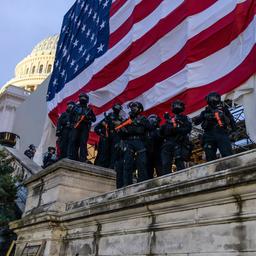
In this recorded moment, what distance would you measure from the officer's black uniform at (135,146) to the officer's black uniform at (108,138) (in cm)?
185

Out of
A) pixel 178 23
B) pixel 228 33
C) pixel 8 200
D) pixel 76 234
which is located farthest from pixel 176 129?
pixel 8 200

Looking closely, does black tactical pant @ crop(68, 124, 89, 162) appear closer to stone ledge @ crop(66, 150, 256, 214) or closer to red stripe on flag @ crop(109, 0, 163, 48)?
stone ledge @ crop(66, 150, 256, 214)

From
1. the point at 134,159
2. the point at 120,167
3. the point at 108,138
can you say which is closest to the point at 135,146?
the point at 134,159

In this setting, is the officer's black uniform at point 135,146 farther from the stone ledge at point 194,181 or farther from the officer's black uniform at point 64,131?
the officer's black uniform at point 64,131

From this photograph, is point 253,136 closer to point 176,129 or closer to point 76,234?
point 176,129

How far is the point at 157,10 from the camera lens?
11859mm

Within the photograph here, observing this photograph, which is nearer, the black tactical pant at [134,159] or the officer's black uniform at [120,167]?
the black tactical pant at [134,159]

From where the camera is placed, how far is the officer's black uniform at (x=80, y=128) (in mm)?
8547

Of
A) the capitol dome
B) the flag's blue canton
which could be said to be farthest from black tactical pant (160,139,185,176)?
the capitol dome

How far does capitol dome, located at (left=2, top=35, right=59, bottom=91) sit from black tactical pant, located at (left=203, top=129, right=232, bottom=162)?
55.8m

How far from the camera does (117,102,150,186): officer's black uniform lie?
6836 millimetres

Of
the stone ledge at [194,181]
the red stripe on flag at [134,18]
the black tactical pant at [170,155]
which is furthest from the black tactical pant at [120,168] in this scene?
the red stripe on flag at [134,18]

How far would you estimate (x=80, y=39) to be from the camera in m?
16.4

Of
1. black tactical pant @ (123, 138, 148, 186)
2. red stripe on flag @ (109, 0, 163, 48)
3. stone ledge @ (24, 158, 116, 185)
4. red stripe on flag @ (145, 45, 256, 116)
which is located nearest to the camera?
black tactical pant @ (123, 138, 148, 186)
